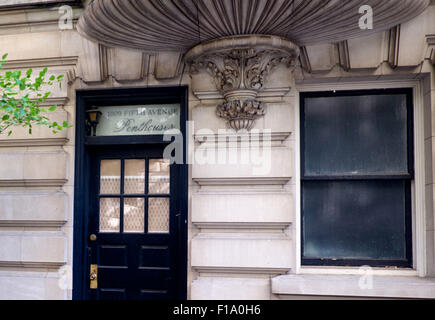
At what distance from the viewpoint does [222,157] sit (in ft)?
17.2

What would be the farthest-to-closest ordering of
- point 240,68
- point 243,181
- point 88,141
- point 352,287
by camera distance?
point 88,141, point 243,181, point 240,68, point 352,287

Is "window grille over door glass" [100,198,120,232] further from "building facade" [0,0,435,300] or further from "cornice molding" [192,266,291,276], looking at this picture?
"cornice molding" [192,266,291,276]

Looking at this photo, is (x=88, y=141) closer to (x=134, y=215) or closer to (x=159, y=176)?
(x=159, y=176)

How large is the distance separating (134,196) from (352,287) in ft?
10.1

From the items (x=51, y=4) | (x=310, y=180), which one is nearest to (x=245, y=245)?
(x=310, y=180)

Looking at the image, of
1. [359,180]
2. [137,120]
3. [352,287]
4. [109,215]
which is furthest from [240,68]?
[352,287]

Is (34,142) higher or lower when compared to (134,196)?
higher

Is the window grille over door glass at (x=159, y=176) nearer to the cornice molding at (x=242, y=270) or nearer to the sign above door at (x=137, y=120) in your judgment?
the sign above door at (x=137, y=120)

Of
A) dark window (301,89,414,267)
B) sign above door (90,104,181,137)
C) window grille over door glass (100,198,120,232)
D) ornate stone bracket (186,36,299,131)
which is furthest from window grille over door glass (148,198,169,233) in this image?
dark window (301,89,414,267)

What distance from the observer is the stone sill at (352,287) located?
15.5 ft

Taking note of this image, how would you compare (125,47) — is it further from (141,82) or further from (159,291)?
(159,291)

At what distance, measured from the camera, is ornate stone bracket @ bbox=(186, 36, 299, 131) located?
4871 mm

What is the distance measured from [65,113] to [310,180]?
347cm

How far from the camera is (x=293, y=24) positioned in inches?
183
